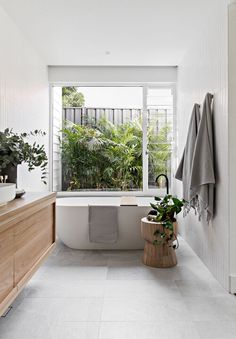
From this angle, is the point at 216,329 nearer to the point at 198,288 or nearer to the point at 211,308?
the point at 211,308

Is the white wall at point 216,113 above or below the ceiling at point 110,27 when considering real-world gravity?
below

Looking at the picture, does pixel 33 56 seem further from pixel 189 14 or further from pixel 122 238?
pixel 122 238

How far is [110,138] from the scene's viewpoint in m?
4.86

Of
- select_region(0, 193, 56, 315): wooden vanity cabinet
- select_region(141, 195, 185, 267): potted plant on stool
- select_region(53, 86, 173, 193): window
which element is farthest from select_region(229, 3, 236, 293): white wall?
select_region(53, 86, 173, 193): window

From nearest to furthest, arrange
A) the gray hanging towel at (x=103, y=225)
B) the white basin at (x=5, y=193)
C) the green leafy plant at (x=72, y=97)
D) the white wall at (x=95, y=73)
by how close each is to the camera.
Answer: the white basin at (x=5, y=193) < the gray hanging towel at (x=103, y=225) < the white wall at (x=95, y=73) < the green leafy plant at (x=72, y=97)

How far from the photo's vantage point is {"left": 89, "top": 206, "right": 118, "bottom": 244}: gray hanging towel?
10.4ft

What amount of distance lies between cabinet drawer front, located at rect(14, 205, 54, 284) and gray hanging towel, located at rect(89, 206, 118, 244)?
761 millimetres

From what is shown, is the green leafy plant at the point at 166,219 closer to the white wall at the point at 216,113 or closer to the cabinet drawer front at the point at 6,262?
the white wall at the point at 216,113

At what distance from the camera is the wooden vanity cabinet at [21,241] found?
4.91ft

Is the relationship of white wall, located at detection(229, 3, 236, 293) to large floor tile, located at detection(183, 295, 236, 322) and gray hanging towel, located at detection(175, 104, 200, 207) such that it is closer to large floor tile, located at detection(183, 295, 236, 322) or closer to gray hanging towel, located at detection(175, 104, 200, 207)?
large floor tile, located at detection(183, 295, 236, 322)

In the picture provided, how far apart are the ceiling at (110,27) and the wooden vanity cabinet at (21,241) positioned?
1.71 metres

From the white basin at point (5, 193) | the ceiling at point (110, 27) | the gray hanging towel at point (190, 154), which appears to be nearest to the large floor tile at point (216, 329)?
the gray hanging towel at point (190, 154)

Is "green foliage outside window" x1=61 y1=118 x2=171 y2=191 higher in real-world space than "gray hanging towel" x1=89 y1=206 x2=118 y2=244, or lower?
higher

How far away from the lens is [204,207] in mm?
2516
